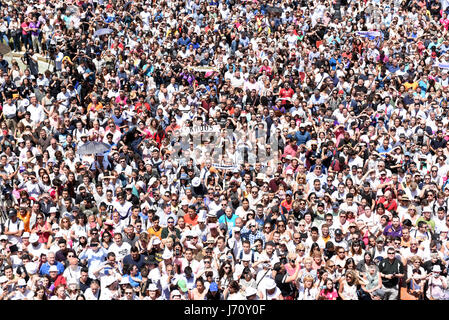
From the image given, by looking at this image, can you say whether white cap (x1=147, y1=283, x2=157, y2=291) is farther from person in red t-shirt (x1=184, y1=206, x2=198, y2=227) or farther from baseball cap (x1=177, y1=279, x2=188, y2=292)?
person in red t-shirt (x1=184, y1=206, x2=198, y2=227)

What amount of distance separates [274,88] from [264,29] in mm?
4522

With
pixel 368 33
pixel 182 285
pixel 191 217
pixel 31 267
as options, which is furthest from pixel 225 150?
pixel 368 33

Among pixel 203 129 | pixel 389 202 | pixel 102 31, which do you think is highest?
pixel 102 31

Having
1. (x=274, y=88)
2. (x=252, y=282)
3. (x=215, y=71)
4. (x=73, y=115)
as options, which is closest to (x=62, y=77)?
(x=73, y=115)

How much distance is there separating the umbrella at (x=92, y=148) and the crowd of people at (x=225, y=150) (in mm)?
41

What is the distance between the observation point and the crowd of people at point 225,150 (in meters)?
12.7

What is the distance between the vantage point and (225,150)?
658 inches

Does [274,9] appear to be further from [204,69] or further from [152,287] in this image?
[152,287]

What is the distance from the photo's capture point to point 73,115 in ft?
59.6

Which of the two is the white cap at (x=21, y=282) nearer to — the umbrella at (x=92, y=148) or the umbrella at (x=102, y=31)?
the umbrella at (x=92, y=148)

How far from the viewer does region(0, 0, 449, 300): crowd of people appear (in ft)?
41.8

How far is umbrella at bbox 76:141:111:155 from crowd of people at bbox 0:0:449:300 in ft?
0.14

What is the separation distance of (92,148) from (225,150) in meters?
2.92

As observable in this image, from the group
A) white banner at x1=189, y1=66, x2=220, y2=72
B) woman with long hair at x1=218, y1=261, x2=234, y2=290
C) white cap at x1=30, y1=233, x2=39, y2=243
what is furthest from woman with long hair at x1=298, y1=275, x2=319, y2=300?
white banner at x1=189, y1=66, x2=220, y2=72
